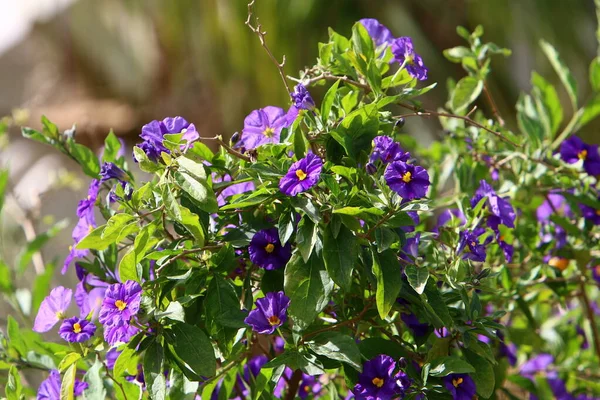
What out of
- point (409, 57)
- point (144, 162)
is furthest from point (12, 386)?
point (409, 57)

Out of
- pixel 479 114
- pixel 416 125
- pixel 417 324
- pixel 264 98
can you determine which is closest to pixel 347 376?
pixel 417 324

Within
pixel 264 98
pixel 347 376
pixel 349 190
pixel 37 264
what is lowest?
pixel 347 376

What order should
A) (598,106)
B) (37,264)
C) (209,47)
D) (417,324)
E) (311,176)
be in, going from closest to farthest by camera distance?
(311,176) < (417,324) < (598,106) < (37,264) < (209,47)

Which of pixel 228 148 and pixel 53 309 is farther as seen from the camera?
pixel 53 309

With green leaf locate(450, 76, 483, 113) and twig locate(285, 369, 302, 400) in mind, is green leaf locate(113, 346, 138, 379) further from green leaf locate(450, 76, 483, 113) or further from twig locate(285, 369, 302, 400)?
green leaf locate(450, 76, 483, 113)

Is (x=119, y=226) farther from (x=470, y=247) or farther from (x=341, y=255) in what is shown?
(x=470, y=247)

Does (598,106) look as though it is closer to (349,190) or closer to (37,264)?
(349,190)
